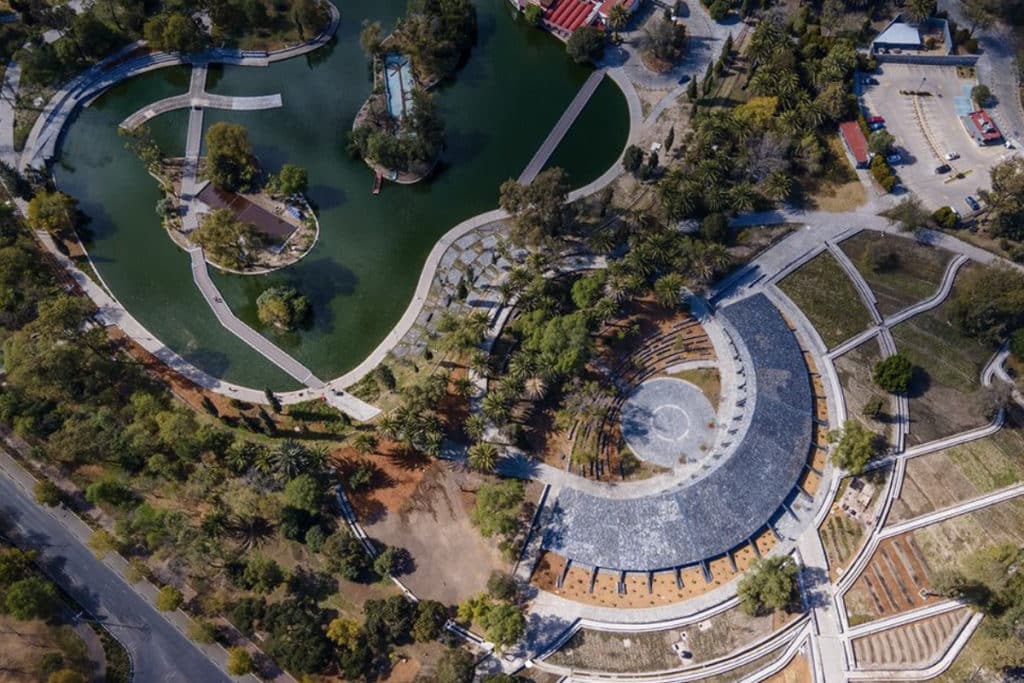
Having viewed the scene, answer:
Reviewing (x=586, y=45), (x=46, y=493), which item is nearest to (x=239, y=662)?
(x=46, y=493)

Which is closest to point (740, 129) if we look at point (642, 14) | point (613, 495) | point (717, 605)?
point (642, 14)

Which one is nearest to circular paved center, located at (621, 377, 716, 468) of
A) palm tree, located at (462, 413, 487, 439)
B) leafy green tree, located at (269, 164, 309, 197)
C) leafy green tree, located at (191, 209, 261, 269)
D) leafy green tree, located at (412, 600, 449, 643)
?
palm tree, located at (462, 413, 487, 439)

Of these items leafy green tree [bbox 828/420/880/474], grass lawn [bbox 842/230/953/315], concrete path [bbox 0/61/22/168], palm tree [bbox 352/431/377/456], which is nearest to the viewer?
leafy green tree [bbox 828/420/880/474]

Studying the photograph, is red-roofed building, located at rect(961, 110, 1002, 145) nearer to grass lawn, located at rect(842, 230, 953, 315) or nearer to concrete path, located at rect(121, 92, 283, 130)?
grass lawn, located at rect(842, 230, 953, 315)

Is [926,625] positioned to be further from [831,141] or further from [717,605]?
[831,141]

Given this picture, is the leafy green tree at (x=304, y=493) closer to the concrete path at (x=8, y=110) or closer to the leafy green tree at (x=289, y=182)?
the leafy green tree at (x=289, y=182)

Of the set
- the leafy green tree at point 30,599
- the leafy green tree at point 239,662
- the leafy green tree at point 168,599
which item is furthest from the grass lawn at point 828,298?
the leafy green tree at point 30,599
